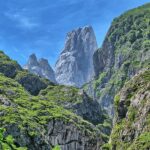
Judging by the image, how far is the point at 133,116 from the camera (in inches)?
3900

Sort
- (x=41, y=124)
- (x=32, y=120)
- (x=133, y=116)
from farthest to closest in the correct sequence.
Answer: (x=41, y=124) → (x=32, y=120) → (x=133, y=116)

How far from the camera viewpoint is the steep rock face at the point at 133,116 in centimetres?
8895

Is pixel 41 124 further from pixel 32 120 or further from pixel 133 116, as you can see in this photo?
pixel 133 116

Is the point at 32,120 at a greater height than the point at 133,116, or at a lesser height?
greater

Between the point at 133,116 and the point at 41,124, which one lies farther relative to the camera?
the point at 41,124

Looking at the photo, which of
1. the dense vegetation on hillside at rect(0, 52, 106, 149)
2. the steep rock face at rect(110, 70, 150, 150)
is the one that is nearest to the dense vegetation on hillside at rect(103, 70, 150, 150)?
the steep rock face at rect(110, 70, 150, 150)

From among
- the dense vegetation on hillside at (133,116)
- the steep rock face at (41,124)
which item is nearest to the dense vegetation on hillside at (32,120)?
the steep rock face at (41,124)

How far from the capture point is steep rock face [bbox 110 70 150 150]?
88.9 m

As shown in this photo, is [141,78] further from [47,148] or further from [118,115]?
[47,148]

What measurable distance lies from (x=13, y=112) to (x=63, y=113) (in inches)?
1290

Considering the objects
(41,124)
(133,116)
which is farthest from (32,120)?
(133,116)

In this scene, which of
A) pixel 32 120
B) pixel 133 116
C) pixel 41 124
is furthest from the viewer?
pixel 41 124

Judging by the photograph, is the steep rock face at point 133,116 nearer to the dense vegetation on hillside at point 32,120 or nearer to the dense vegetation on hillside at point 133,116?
the dense vegetation on hillside at point 133,116

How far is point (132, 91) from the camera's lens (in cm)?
10625
